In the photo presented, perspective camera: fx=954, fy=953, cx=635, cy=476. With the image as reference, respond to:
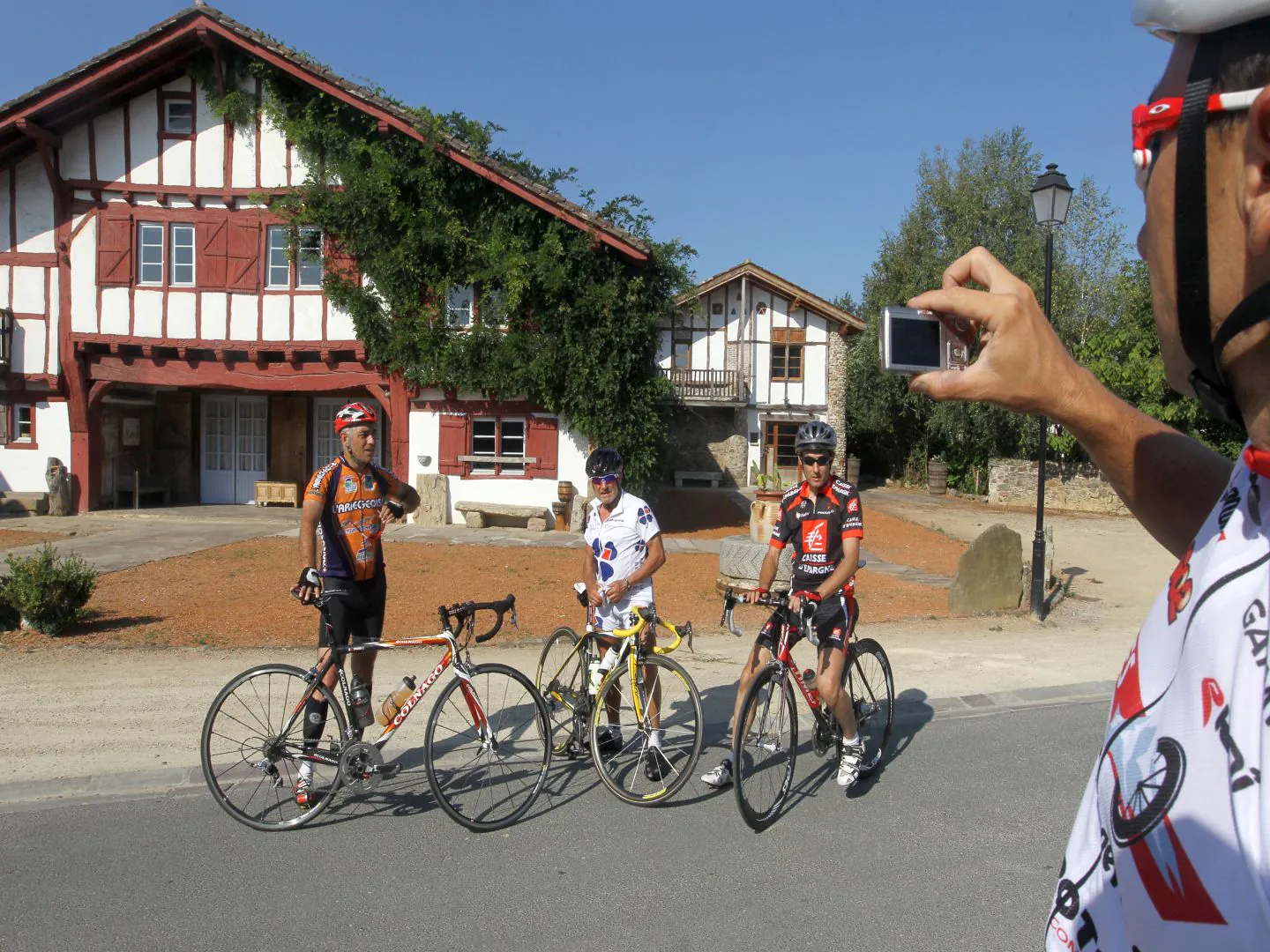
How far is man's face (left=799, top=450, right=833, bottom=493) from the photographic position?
5.62 meters

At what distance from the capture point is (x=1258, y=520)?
93cm

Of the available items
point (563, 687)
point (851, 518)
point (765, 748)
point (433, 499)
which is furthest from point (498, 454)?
point (765, 748)

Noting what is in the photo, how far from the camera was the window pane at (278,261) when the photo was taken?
63.8ft

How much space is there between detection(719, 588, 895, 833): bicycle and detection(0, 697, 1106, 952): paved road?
17cm

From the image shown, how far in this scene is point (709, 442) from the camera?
33.2m

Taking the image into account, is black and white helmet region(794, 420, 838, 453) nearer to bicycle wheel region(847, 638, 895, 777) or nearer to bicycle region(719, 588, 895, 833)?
bicycle region(719, 588, 895, 833)

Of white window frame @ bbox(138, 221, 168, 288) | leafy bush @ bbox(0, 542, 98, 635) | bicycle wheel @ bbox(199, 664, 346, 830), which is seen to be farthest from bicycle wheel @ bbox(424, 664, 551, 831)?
white window frame @ bbox(138, 221, 168, 288)

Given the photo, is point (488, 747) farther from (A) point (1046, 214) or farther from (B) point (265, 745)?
(A) point (1046, 214)

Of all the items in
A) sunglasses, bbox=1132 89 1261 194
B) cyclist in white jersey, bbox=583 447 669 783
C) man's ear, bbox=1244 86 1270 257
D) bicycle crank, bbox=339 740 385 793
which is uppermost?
sunglasses, bbox=1132 89 1261 194

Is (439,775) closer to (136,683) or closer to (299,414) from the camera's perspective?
(136,683)

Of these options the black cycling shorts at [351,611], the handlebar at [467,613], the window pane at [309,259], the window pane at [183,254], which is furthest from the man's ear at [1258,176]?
the window pane at [183,254]

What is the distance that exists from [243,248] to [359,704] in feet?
54.8

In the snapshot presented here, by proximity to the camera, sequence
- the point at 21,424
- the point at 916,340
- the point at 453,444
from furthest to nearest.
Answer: the point at 21,424, the point at 453,444, the point at 916,340

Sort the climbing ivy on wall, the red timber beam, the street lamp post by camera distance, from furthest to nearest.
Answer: the red timber beam → the climbing ivy on wall → the street lamp post
